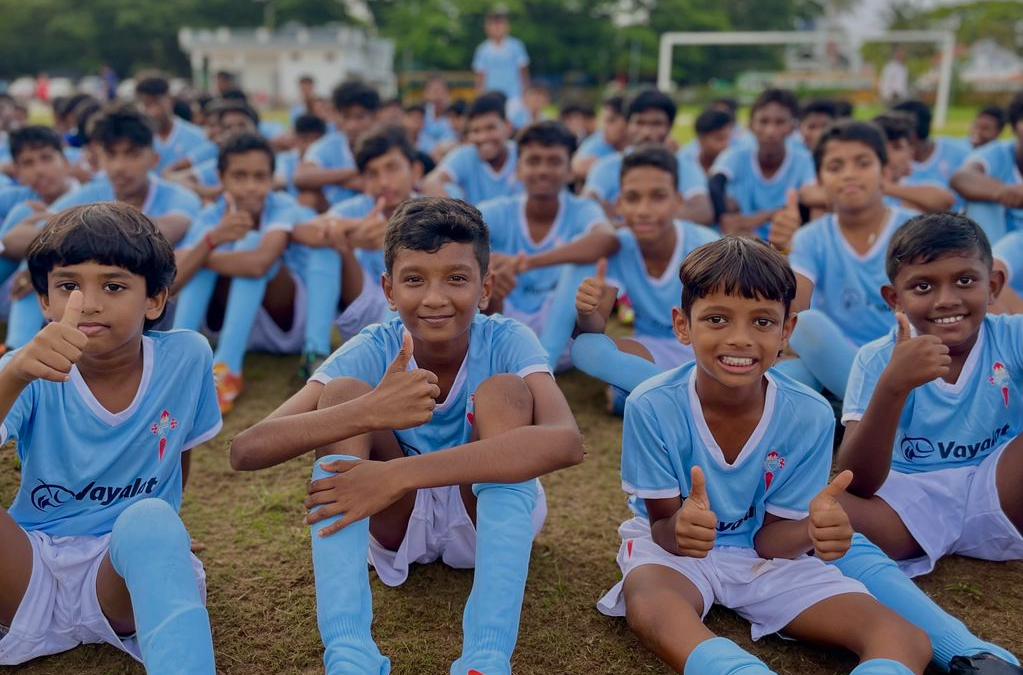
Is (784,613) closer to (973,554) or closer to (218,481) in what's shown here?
(973,554)

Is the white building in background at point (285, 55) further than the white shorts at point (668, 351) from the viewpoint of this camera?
Yes

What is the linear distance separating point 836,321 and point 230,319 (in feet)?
8.64

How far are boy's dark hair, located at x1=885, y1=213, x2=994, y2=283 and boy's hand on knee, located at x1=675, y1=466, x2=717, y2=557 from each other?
100 centimetres

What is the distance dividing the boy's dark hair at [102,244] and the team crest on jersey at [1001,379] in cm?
226

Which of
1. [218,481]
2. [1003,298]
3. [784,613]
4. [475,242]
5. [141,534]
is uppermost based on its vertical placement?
[475,242]

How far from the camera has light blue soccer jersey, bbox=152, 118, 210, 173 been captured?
6797mm

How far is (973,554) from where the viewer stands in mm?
2547

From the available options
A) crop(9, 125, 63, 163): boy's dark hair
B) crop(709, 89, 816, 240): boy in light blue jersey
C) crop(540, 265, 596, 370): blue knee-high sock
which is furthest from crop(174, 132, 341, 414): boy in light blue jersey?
crop(709, 89, 816, 240): boy in light blue jersey

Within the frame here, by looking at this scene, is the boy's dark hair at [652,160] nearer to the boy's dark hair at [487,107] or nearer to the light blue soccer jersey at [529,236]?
the light blue soccer jersey at [529,236]

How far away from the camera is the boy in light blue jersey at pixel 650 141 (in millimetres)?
5014

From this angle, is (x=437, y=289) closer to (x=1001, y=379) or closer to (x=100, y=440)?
(x=100, y=440)

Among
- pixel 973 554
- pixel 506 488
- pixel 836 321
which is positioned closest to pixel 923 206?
pixel 836 321

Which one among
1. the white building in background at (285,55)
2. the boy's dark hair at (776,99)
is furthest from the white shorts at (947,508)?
the white building in background at (285,55)

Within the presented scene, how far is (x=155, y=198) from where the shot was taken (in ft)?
14.6
